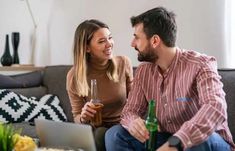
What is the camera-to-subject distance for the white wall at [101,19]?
275 centimetres

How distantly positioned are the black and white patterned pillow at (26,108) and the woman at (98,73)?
0.59m

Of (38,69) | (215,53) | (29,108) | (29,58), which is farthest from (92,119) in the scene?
(29,58)

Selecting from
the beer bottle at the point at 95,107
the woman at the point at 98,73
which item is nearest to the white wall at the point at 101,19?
the woman at the point at 98,73

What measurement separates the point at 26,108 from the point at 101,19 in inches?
40.2

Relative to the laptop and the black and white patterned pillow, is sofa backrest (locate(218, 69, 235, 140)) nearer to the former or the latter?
the laptop

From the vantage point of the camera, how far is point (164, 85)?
1.86m

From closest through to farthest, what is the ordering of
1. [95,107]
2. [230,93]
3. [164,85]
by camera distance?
[164,85] → [95,107] → [230,93]

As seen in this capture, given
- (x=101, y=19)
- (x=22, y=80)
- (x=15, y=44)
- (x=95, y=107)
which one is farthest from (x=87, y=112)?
(x=15, y=44)

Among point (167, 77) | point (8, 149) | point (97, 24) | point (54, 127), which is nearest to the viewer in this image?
point (8, 149)

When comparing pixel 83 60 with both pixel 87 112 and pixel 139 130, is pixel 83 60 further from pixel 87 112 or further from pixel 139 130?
pixel 139 130

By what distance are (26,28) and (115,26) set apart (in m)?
0.86

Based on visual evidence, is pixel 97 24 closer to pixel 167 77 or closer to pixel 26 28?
pixel 167 77

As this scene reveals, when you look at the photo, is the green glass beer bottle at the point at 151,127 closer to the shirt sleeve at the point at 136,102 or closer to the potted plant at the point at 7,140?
the shirt sleeve at the point at 136,102

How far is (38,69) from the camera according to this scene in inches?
130
